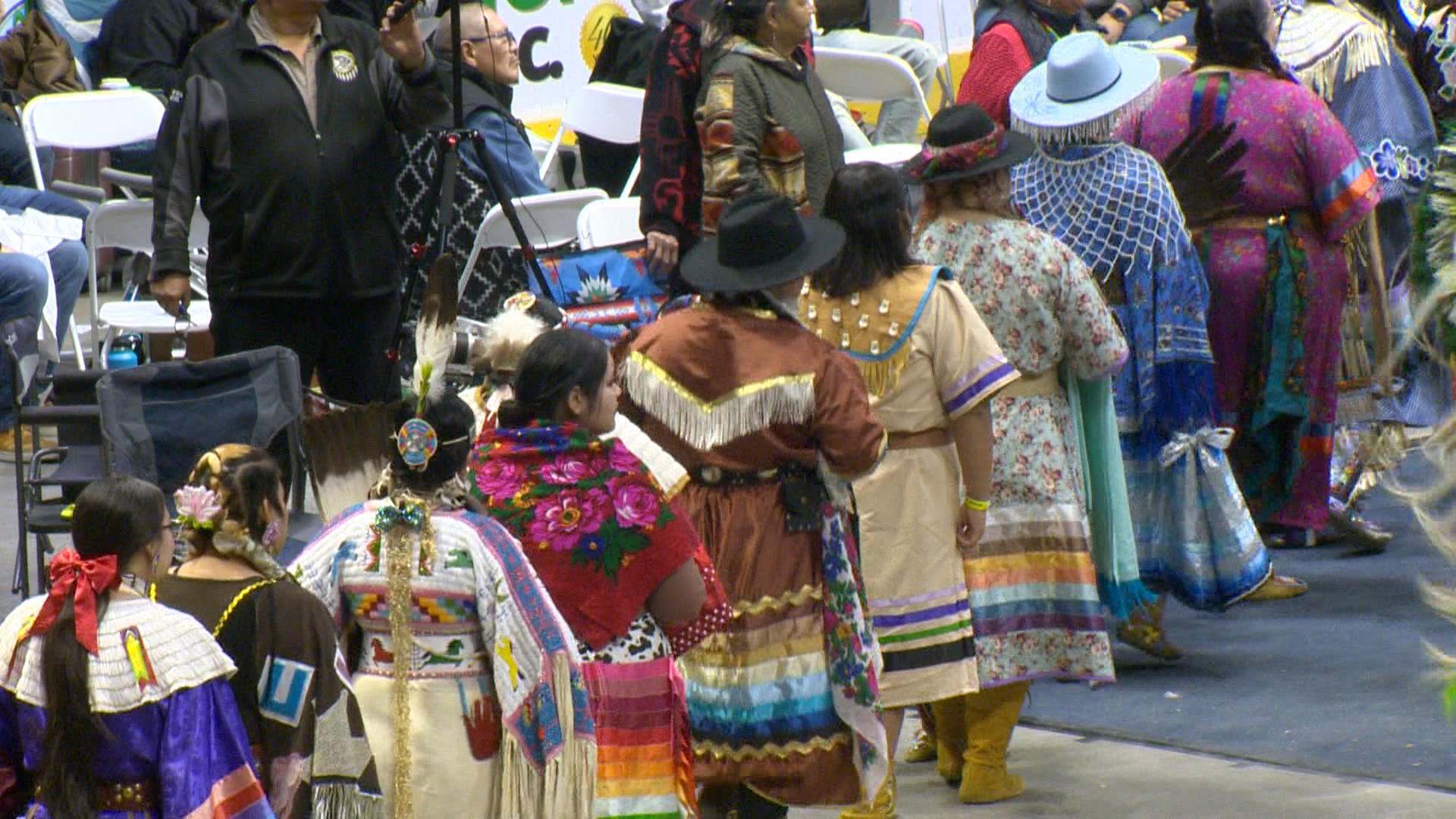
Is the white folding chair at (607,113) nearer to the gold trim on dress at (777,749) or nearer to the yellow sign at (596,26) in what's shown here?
the yellow sign at (596,26)

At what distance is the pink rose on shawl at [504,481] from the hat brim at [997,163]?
1.96m

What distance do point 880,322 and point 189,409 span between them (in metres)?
1.97

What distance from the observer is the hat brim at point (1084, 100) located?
21.3 feet

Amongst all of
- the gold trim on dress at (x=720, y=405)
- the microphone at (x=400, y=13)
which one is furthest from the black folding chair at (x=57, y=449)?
the gold trim on dress at (x=720, y=405)

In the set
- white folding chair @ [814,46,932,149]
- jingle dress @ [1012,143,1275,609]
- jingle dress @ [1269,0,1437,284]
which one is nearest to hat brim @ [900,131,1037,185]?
jingle dress @ [1012,143,1275,609]

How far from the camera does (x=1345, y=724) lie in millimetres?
6141

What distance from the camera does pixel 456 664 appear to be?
4016 millimetres

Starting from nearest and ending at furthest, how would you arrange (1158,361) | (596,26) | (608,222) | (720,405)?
(720,405) → (1158,361) → (608,222) → (596,26)

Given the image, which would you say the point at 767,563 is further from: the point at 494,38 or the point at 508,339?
the point at 494,38

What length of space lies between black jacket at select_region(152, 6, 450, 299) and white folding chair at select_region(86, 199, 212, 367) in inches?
92.5

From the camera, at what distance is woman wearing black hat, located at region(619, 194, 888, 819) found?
4.76 meters

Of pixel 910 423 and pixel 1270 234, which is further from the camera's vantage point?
pixel 1270 234

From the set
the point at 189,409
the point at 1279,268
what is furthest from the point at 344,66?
the point at 1279,268

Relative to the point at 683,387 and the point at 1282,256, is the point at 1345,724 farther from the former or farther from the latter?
the point at 683,387
